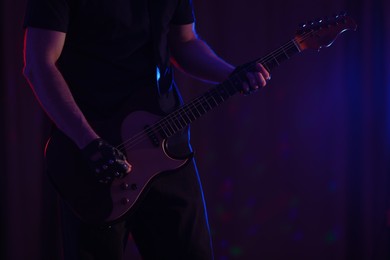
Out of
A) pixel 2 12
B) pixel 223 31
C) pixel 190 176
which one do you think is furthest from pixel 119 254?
pixel 223 31

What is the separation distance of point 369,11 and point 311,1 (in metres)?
0.34

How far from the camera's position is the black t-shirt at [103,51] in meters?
1.20

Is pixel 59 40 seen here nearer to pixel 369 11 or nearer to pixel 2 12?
pixel 2 12

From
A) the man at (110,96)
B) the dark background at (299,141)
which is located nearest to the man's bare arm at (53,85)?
the man at (110,96)

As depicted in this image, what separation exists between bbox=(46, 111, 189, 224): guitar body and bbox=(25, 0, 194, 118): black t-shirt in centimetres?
9

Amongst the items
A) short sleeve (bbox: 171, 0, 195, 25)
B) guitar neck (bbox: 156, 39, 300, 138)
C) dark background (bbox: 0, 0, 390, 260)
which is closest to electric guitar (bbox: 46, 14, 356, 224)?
guitar neck (bbox: 156, 39, 300, 138)

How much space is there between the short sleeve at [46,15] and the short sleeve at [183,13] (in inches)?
16.2

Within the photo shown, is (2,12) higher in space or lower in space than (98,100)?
higher

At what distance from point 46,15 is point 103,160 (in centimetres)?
39

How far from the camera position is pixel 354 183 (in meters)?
2.68

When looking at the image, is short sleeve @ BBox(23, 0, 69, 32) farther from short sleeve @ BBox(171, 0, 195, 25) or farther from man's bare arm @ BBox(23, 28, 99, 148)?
short sleeve @ BBox(171, 0, 195, 25)

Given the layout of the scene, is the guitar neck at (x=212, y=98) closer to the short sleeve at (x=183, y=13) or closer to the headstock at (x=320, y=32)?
the headstock at (x=320, y=32)

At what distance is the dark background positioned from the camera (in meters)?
2.47

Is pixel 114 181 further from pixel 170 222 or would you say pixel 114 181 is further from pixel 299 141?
pixel 299 141
